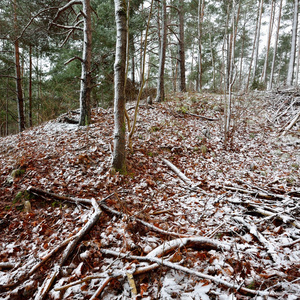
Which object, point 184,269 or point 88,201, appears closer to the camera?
point 184,269

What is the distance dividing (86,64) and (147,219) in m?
5.35

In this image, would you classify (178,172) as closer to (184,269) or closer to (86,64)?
(184,269)

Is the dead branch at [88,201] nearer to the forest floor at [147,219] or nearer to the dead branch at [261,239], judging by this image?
the forest floor at [147,219]

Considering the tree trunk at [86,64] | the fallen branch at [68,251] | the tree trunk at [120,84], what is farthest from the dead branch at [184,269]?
the tree trunk at [86,64]

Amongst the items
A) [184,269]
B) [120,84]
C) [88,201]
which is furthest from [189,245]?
[120,84]

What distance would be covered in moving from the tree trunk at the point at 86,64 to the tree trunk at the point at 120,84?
256cm

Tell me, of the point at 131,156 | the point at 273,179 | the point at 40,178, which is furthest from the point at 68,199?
the point at 273,179

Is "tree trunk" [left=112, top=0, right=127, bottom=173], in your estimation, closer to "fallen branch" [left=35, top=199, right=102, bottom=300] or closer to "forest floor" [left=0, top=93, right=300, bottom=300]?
"forest floor" [left=0, top=93, right=300, bottom=300]

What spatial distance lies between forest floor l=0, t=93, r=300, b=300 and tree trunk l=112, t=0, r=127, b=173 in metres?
0.40

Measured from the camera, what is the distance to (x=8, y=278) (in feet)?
6.30

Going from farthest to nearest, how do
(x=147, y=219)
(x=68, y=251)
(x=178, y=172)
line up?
(x=178, y=172) → (x=147, y=219) → (x=68, y=251)

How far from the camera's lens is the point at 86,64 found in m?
5.72

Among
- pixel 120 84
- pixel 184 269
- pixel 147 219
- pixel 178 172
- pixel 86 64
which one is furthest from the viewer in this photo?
pixel 86 64

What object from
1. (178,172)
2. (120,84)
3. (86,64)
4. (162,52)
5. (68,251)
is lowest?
(68,251)
